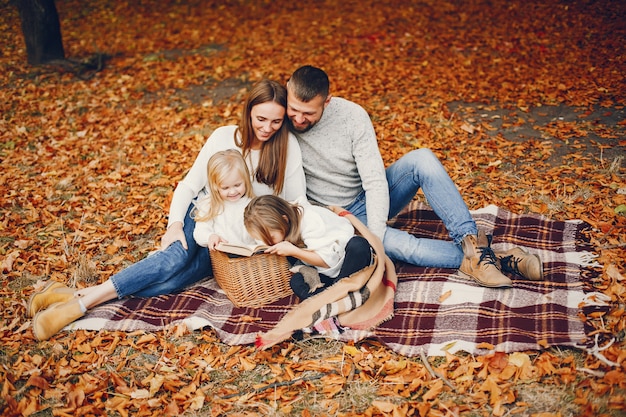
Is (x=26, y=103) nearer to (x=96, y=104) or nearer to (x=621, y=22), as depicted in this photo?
(x=96, y=104)

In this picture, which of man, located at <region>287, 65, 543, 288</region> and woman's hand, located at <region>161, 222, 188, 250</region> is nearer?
man, located at <region>287, 65, 543, 288</region>

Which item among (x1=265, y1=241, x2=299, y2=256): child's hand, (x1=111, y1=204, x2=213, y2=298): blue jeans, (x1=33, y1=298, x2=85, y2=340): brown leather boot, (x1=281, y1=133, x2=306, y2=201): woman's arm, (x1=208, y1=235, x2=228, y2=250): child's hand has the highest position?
(x1=281, y1=133, x2=306, y2=201): woman's arm

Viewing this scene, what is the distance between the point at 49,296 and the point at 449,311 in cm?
308

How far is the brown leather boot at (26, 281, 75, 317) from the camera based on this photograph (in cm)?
407

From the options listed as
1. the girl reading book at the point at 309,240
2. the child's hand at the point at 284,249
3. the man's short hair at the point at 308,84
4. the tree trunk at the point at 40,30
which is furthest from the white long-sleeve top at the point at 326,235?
the tree trunk at the point at 40,30

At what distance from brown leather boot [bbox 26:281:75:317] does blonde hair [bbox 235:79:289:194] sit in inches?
69.6

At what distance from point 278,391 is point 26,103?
740 centimetres

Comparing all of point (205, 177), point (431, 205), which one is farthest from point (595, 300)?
point (205, 177)

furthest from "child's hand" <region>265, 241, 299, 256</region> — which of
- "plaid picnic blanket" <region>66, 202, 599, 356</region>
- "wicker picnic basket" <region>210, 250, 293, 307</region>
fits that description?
"plaid picnic blanket" <region>66, 202, 599, 356</region>

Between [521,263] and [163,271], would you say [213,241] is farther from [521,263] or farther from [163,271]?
[521,263]

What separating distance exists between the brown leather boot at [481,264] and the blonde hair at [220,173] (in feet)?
5.78

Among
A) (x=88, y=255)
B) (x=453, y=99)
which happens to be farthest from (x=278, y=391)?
(x=453, y=99)

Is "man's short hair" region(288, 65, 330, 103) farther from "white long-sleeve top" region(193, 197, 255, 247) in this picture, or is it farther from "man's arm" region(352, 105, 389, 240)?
"white long-sleeve top" region(193, 197, 255, 247)

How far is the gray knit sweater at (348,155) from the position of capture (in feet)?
14.0
